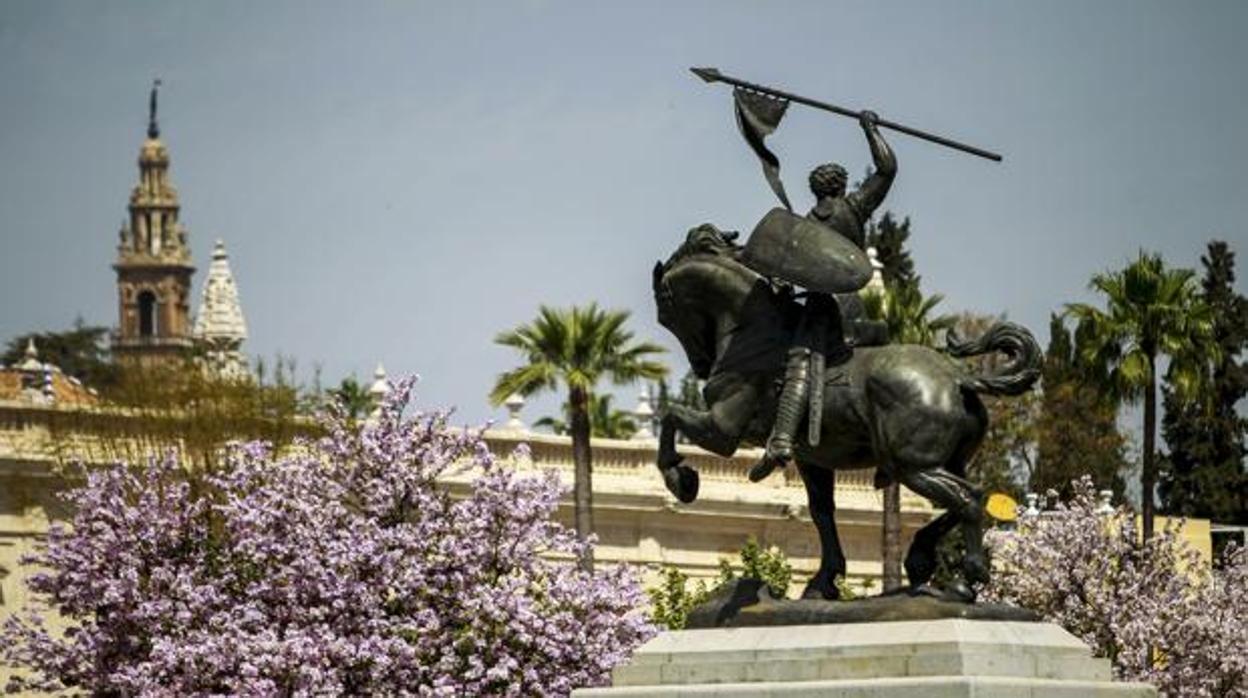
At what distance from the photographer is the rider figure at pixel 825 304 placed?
30.4 meters

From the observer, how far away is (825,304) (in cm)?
3089

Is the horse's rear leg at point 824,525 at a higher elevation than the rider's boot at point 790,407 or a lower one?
lower

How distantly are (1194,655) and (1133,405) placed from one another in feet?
38.0

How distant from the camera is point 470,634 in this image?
1735 inches

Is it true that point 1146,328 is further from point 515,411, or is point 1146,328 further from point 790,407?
point 790,407

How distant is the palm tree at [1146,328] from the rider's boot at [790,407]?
3483cm

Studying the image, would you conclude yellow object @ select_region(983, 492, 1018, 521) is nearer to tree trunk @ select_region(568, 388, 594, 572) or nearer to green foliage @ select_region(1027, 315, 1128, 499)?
tree trunk @ select_region(568, 388, 594, 572)

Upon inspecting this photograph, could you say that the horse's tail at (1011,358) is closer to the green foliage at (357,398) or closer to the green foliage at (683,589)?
the green foliage at (683,589)

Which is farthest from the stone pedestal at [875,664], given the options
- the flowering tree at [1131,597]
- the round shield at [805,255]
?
the flowering tree at [1131,597]

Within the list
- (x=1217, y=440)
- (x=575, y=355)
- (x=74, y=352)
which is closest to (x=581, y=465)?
(x=575, y=355)

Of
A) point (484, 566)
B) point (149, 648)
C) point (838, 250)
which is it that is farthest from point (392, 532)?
point (838, 250)

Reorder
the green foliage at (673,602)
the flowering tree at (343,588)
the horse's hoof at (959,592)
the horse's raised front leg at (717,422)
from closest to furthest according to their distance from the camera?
the horse's hoof at (959,592) < the horse's raised front leg at (717,422) < the flowering tree at (343,588) < the green foliage at (673,602)

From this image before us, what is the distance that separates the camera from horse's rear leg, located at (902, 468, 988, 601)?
3014 cm

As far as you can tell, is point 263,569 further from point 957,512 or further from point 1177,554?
point 1177,554
